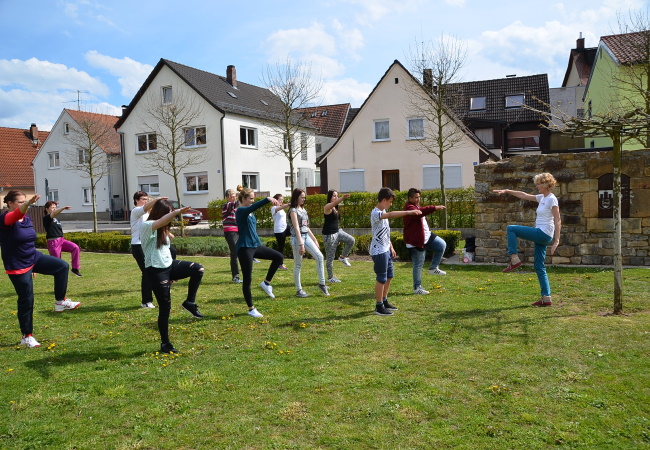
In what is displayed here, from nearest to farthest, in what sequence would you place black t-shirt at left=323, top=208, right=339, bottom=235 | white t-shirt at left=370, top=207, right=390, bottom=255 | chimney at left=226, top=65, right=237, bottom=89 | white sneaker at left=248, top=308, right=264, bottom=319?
white t-shirt at left=370, top=207, right=390, bottom=255 < white sneaker at left=248, top=308, right=264, bottom=319 < black t-shirt at left=323, top=208, right=339, bottom=235 < chimney at left=226, top=65, right=237, bottom=89

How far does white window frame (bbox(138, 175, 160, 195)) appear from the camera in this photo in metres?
37.2

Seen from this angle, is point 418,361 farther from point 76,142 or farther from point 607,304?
point 76,142

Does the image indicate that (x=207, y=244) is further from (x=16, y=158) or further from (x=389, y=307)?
(x=16, y=158)

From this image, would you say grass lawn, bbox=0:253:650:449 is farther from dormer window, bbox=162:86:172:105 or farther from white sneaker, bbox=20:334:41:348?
dormer window, bbox=162:86:172:105

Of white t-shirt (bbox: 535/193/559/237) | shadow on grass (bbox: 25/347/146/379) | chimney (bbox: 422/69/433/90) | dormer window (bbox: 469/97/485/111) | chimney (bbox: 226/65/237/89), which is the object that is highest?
chimney (bbox: 226/65/237/89)

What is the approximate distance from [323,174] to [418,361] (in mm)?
28984

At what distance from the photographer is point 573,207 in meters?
11.5

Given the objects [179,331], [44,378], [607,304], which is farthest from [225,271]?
[607,304]

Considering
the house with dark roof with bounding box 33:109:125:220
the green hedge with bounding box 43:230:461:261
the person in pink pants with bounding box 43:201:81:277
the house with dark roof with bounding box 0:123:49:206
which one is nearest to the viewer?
the person in pink pants with bounding box 43:201:81:277

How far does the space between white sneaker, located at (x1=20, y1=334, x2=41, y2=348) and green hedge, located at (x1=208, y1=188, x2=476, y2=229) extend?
15555 mm

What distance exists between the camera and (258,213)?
23.5 metres

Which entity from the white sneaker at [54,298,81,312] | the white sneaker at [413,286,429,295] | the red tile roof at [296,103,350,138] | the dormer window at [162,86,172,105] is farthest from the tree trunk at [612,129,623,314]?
the red tile roof at [296,103,350,138]

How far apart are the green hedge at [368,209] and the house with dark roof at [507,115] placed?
1781 centimetres

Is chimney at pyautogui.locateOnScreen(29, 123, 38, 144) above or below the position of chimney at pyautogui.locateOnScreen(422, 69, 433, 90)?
above
